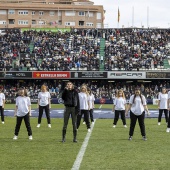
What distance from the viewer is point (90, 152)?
52.2 ft

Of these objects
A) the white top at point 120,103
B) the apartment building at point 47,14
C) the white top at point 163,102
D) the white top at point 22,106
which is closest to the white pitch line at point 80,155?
the white top at point 22,106

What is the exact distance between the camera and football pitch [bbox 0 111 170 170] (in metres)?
13.3

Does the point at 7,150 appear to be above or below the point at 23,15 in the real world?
below

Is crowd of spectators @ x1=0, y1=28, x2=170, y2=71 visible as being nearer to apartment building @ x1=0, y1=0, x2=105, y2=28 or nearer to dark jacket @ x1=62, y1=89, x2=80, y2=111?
apartment building @ x1=0, y1=0, x2=105, y2=28

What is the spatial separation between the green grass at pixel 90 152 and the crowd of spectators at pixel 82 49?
43.6 m

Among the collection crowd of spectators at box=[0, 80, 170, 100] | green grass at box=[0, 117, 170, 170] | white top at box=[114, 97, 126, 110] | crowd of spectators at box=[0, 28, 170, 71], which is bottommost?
crowd of spectators at box=[0, 80, 170, 100]

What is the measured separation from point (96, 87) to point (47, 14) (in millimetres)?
49145

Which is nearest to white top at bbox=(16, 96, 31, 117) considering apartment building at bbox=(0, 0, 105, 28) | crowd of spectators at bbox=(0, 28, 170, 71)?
crowd of spectators at bbox=(0, 28, 170, 71)

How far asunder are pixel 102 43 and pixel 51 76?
9.91 m

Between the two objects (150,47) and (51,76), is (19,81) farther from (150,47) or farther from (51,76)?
(150,47)

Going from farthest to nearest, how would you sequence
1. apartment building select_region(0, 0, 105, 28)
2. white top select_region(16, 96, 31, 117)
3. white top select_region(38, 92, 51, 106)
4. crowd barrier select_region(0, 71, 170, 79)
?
apartment building select_region(0, 0, 105, 28) → crowd barrier select_region(0, 71, 170, 79) → white top select_region(38, 92, 51, 106) → white top select_region(16, 96, 31, 117)

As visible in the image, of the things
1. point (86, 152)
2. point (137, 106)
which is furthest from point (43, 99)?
point (86, 152)

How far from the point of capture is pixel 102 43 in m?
70.6

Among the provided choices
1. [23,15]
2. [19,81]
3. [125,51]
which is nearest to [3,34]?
[19,81]
